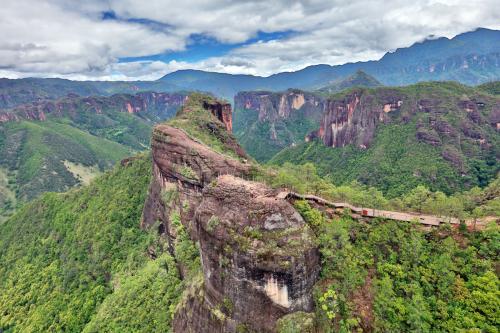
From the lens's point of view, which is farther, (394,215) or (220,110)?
(220,110)

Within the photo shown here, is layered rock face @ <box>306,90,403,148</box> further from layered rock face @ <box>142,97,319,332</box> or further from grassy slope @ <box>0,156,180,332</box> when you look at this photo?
layered rock face @ <box>142,97,319,332</box>

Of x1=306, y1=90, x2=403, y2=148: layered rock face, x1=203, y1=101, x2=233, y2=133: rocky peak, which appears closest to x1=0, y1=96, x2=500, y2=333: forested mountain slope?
x1=203, y1=101, x2=233, y2=133: rocky peak

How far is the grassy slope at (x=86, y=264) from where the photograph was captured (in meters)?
48.7

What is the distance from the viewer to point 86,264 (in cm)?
6316

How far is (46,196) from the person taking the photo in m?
92.4

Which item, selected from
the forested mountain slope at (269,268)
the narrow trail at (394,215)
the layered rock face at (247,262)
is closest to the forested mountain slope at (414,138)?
the forested mountain slope at (269,268)

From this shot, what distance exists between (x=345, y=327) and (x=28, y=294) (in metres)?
60.8

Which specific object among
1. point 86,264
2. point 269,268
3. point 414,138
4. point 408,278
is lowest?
point 86,264

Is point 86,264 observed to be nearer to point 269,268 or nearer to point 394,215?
point 269,268

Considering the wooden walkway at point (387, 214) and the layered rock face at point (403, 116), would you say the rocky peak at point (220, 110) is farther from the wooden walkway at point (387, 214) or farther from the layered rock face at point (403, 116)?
the layered rock face at point (403, 116)

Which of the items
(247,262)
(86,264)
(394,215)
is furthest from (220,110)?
(247,262)

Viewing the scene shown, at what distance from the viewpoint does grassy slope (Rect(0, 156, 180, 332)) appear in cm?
4869

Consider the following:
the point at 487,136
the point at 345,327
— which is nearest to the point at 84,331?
the point at 345,327

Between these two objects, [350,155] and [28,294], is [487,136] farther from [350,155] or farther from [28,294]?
[28,294]
